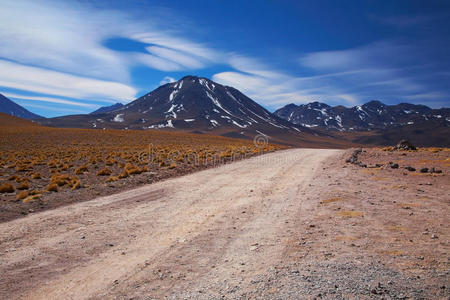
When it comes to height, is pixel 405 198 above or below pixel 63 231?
above

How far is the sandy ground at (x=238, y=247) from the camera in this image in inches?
160

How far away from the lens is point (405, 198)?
351 inches

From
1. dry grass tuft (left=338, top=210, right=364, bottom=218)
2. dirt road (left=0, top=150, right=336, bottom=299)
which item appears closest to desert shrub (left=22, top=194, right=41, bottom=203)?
dirt road (left=0, top=150, right=336, bottom=299)

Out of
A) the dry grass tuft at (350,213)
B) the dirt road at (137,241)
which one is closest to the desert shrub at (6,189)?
the dirt road at (137,241)

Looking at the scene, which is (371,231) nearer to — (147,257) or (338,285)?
(338,285)

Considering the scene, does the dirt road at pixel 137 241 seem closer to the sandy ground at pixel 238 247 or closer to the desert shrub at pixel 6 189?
the sandy ground at pixel 238 247

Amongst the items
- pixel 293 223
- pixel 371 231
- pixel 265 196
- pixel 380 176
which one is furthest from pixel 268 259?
pixel 380 176

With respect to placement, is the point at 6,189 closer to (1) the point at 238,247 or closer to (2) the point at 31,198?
(2) the point at 31,198

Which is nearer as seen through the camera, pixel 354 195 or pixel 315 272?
pixel 315 272

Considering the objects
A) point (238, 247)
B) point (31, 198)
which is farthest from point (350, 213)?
point (31, 198)

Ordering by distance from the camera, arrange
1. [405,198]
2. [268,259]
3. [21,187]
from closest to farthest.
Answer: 1. [268,259]
2. [405,198]
3. [21,187]

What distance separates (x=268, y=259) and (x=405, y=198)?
6.37 meters

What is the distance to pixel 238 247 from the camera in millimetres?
5590

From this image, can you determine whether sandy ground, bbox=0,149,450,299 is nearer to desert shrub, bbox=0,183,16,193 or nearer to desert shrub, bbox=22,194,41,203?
desert shrub, bbox=22,194,41,203
